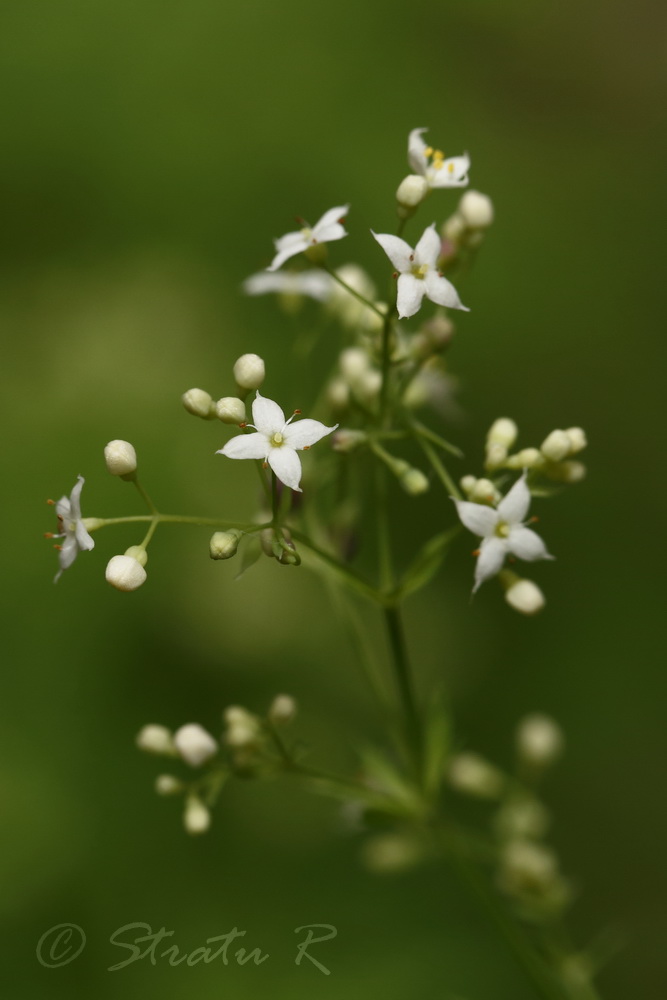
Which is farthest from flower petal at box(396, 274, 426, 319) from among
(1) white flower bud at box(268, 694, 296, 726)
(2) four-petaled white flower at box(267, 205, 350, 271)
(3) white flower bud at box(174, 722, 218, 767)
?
(3) white flower bud at box(174, 722, 218, 767)

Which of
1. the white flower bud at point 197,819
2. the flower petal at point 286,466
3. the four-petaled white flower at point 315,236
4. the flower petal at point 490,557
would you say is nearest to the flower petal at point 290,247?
the four-petaled white flower at point 315,236

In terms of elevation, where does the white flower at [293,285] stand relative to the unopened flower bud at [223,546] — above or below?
above

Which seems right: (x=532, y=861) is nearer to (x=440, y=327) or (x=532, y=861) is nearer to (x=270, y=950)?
(x=270, y=950)

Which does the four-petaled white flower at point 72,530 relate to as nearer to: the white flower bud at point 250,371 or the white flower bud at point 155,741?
the white flower bud at point 250,371

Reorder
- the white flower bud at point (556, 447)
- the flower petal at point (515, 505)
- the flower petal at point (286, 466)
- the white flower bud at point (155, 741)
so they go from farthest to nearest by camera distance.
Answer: the white flower bud at point (155, 741)
the white flower bud at point (556, 447)
the flower petal at point (515, 505)
the flower petal at point (286, 466)

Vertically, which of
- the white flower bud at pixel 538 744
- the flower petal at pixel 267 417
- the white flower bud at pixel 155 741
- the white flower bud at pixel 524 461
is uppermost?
the flower petal at pixel 267 417

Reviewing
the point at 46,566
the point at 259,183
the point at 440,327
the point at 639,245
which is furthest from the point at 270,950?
the point at 639,245

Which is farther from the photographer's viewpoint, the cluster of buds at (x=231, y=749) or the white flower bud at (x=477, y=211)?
the white flower bud at (x=477, y=211)

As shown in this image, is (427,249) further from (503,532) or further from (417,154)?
(503,532)
